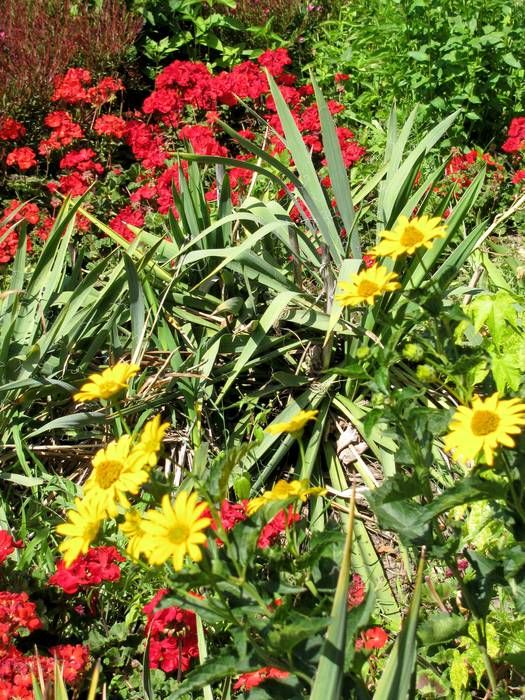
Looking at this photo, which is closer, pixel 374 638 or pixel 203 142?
pixel 374 638

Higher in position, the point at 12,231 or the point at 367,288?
the point at 367,288

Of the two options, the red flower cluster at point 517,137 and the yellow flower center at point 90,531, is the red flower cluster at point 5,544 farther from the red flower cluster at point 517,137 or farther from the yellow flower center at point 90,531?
the red flower cluster at point 517,137

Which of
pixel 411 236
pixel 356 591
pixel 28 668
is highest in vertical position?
pixel 411 236

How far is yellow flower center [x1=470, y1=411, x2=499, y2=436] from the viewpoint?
1506 mm

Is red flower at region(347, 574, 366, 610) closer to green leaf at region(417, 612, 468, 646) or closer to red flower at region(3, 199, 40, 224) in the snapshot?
green leaf at region(417, 612, 468, 646)

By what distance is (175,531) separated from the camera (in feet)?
4.46

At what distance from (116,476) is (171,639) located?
78 centimetres

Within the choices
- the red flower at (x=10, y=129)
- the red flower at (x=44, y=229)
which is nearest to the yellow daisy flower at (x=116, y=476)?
the red flower at (x=44, y=229)

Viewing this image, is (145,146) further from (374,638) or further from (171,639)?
(374,638)

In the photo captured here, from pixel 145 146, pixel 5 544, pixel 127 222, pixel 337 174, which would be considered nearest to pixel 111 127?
pixel 145 146

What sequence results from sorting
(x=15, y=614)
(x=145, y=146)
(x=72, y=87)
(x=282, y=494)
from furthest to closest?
(x=72, y=87) < (x=145, y=146) < (x=15, y=614) < (x=282, y=494)

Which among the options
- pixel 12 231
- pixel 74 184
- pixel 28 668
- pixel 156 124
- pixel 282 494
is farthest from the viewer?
pixel 156 124

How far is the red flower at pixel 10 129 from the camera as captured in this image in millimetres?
3992

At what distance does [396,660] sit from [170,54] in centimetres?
419
